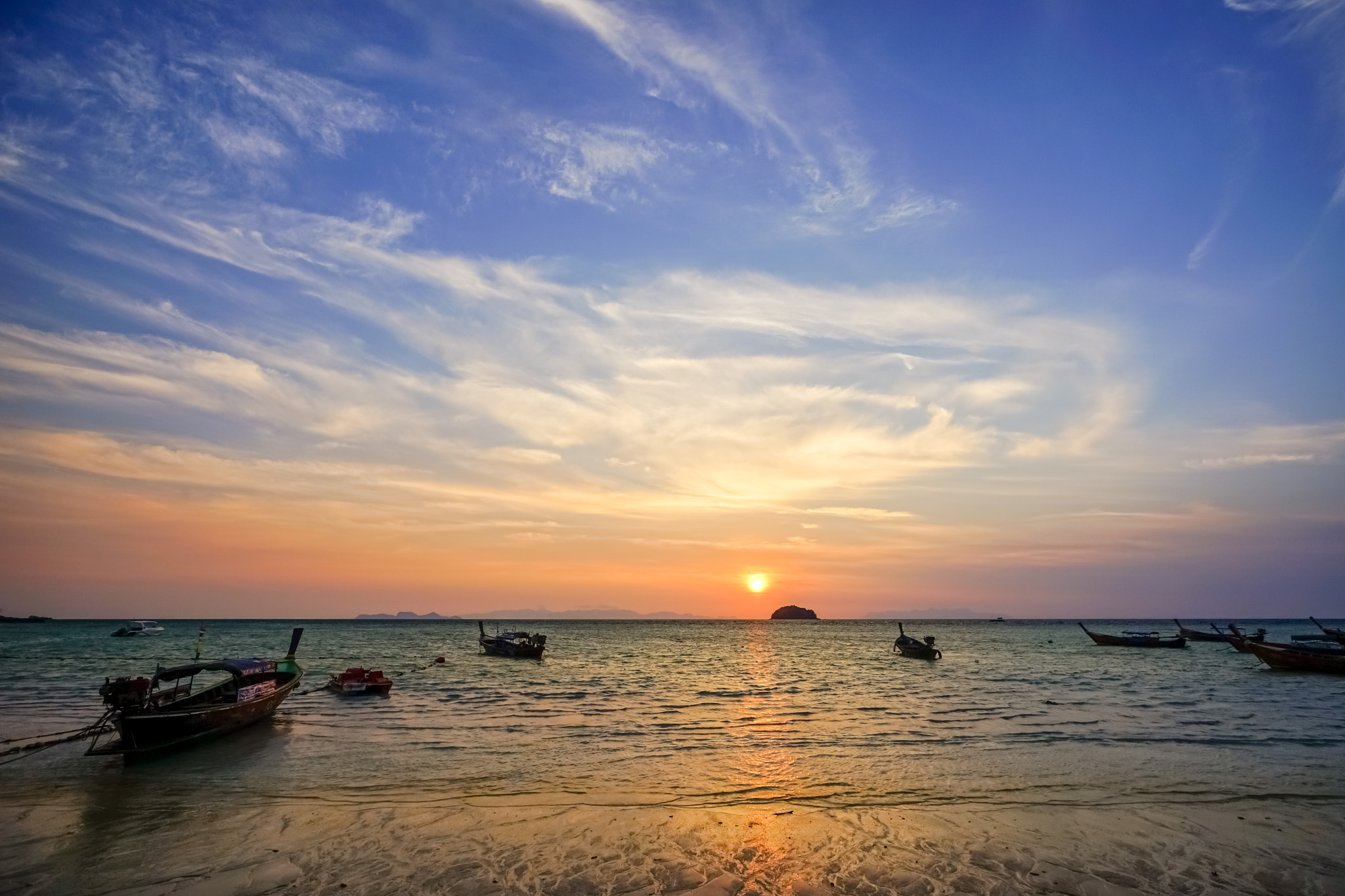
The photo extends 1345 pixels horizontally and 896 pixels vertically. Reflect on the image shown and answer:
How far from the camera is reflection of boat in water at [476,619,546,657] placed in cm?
5964

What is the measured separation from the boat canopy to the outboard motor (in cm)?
74

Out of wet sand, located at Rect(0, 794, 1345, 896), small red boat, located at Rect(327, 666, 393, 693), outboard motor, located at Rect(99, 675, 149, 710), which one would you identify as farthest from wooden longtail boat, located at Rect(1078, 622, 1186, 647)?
outboard motor, located at Rect(99, 675, 149, 710)

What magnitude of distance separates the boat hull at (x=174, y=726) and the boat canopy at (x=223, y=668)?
1430 mm

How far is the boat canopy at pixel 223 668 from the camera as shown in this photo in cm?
2170

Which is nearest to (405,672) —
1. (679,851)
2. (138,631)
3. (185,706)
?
(185,706)

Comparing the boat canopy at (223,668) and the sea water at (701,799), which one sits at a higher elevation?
the boat canopy at (223,668)

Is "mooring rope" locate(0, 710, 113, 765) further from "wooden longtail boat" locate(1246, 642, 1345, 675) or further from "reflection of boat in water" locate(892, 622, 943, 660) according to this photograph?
"wooden longtail boat" locate(1246, 642, 1345, 675)

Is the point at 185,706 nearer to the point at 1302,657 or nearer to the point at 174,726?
the point at 174,726

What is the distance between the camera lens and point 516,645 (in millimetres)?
61031

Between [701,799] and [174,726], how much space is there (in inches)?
663

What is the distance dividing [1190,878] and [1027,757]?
30.1ft

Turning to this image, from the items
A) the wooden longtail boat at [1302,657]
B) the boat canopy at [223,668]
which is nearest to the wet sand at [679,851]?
the boat canopy at [223,668]

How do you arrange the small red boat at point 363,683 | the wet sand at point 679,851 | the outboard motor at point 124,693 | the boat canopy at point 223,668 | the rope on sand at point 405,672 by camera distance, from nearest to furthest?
the wet sand at point 679,851 < the outboard motor at point 124,693 < the boat canopy at point 223,668 < the small red boat at point 363,683 < the rope on sand at point 405,672

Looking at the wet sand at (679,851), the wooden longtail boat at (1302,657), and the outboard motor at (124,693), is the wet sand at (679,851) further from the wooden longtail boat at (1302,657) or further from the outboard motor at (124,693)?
the wooden longtail boat at (1302,657)
